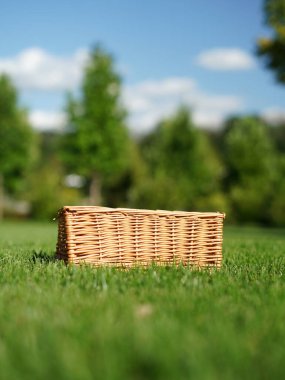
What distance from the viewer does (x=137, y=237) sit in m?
6.28

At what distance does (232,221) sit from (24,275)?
127 ft

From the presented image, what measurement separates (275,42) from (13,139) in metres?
23.6

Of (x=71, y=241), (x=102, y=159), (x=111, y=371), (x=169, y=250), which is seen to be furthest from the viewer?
(x=102, y=159)

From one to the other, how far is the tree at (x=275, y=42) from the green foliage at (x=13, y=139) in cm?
2271

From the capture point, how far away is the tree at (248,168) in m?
42.4

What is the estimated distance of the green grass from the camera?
2.67 m

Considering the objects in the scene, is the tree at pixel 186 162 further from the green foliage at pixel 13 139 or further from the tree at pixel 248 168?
the green foliage at pixel 13 139

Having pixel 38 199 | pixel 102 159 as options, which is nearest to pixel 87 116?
pixel 102 159

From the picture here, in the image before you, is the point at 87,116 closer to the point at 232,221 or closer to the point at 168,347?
the point at 232,221

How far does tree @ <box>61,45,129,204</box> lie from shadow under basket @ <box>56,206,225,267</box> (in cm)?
3566

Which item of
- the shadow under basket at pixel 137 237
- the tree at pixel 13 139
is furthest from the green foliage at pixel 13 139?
the shadow under basket at pixel 137 237

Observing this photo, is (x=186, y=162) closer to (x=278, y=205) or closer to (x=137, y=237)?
(x=278, y=205)

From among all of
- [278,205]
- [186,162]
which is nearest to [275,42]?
[278,205]

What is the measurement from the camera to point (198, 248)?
Result: 259 inches
